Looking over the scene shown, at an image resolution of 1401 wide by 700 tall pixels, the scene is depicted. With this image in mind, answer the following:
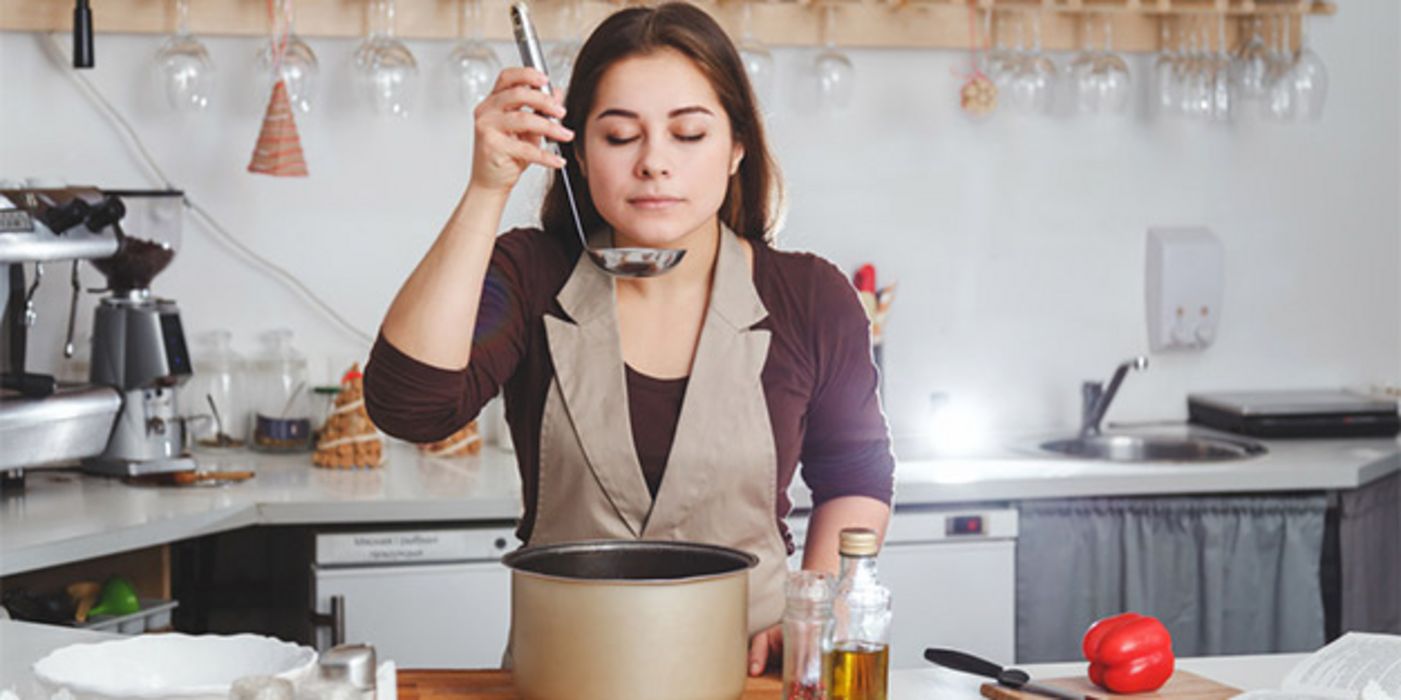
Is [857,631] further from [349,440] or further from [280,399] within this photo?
[280,399]

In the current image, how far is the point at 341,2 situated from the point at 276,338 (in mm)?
703

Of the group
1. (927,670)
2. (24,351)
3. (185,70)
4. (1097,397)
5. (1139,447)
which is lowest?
(927,670)

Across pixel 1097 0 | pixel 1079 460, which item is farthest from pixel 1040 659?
pixel 1097 0

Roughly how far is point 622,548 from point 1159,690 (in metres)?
0.55

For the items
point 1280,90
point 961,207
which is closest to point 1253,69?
point 1280,90

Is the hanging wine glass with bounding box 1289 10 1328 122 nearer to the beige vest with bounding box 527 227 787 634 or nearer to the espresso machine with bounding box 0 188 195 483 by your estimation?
the beige vest with bounding box 527 227 787 634

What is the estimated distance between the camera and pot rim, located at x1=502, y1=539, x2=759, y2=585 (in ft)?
4.57

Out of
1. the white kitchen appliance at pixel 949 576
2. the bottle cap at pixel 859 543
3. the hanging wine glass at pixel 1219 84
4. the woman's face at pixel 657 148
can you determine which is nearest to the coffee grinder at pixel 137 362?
the white kitchen appliance at pixel 949 576

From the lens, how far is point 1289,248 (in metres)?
3.98

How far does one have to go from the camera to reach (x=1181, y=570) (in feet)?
10.7

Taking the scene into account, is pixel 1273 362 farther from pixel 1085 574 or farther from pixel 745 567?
pixel 745 567

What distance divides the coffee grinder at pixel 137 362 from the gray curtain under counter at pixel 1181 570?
159 cm

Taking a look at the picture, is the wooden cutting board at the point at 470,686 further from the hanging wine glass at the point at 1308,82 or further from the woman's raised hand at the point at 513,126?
the hanging wine glass at the point at 1308,82

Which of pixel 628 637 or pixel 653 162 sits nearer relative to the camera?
pixel 628 637
